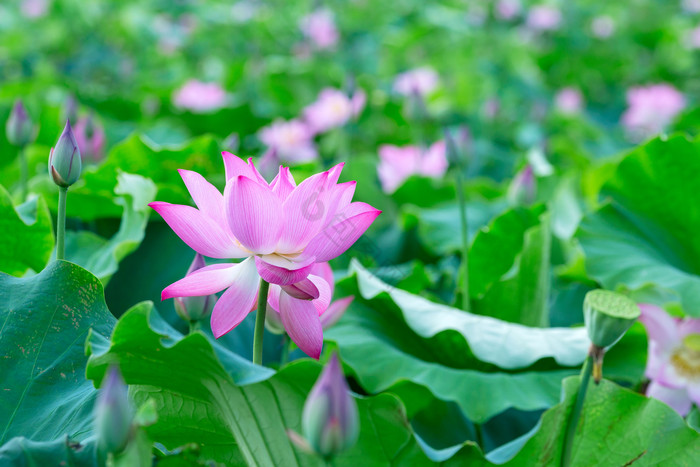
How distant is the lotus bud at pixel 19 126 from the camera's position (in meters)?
1.13

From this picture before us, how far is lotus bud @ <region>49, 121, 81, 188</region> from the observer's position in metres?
Result: 0.73

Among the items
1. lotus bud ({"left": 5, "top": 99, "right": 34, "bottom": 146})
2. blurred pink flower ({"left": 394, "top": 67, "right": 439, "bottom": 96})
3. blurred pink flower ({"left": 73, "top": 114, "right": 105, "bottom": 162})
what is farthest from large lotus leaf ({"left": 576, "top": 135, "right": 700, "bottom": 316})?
blurred pink flower ({"left": 394, "top": 67, "right": 439, "bottom": 96})

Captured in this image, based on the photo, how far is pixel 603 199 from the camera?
47.5 inches

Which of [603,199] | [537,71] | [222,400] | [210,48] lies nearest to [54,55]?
[210,48]

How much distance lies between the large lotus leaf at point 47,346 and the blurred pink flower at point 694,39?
3545 millimetres

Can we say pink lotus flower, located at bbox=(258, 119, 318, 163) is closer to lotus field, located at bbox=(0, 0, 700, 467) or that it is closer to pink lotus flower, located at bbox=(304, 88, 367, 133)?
lotus field, located at bbox=(0, 0, 700, 467)

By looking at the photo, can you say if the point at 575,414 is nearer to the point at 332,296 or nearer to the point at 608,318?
the point at 608,318

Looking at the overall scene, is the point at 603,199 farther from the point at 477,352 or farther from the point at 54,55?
the point at 54,55

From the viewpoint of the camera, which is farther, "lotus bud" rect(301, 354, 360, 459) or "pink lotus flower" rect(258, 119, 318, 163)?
"pink lotus flower" rect(258, 119, 318, 163)

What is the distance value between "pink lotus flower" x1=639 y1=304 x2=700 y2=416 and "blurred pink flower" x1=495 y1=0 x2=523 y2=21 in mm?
3242

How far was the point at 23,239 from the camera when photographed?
3.09 feet

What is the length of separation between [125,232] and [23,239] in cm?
13

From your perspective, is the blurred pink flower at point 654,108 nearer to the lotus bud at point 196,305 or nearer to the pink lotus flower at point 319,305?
the pink lotus flower at point 319,305

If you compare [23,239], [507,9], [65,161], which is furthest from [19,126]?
[507,9]
